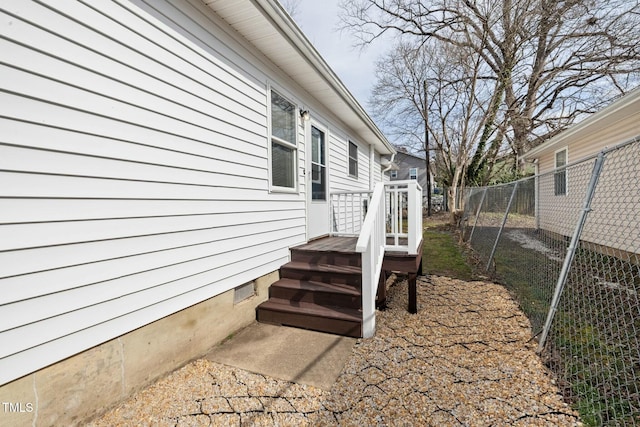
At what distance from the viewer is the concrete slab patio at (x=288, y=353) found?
7.57 feet

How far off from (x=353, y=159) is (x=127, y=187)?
5707mm

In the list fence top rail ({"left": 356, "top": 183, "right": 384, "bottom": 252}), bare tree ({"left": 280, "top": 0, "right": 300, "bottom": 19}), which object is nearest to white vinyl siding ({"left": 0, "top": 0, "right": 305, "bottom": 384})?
fence top rail ({"left": 356, "top": 183, "right": 384, "bottom": 252})

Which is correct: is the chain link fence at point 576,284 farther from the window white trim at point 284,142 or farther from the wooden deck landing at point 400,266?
the window white trim at point 284,142

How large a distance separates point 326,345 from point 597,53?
15.3 meters


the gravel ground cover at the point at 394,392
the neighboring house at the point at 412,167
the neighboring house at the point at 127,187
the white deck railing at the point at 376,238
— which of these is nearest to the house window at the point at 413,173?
the neighboring house at the point at 412,167

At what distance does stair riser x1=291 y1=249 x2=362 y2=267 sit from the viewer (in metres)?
3.60

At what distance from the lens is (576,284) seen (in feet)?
10.8

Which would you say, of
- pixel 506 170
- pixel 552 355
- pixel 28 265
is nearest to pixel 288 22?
pixel 28 265

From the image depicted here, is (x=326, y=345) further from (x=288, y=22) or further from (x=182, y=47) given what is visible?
(x=288, y=22)

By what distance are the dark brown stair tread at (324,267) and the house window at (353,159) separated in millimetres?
3613

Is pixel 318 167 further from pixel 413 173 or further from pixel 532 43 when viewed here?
pixel 413 173

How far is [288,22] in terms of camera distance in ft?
10.0

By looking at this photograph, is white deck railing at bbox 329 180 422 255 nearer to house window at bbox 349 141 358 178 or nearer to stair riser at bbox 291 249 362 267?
stair riser at bbox 291 249 362 267

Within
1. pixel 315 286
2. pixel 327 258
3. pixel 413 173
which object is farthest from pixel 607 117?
pixel 413 173
